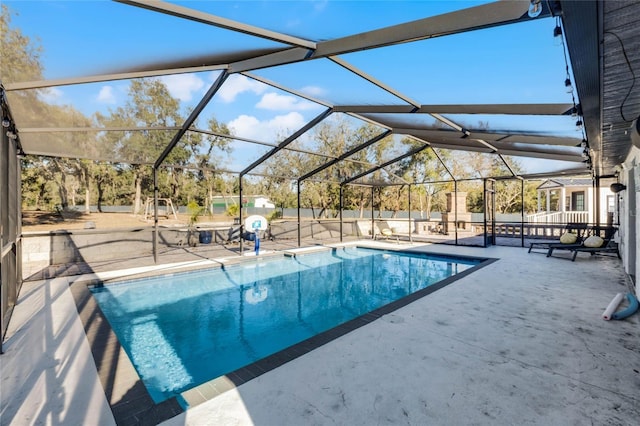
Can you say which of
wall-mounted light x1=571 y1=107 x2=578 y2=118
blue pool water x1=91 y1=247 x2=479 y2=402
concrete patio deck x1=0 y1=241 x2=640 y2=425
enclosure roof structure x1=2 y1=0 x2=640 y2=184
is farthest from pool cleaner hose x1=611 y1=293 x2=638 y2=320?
blue pool water x1=91 y1=247 x2=479 y2=402

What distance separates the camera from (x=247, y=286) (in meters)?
7.27

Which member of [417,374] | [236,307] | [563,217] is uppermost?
[563,217]

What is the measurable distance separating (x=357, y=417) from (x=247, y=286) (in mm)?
5510

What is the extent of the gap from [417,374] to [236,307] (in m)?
4.17

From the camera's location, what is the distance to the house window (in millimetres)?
17531

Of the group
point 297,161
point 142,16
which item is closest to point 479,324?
point 142,16

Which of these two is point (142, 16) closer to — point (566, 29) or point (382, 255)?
point (566, 29)

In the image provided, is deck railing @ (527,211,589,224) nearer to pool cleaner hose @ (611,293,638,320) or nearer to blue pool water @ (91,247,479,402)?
blue pool water @ (91,247,479,402)

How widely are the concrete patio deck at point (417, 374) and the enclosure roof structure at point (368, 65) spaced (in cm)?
260

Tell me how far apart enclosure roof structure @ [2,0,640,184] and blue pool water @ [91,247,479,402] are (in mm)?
3503

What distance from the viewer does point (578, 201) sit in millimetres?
17875

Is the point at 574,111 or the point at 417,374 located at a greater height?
the point at 574,111

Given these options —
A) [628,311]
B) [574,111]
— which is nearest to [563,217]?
[628,311]

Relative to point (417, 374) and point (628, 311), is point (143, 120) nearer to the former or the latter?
point (417, 374)
